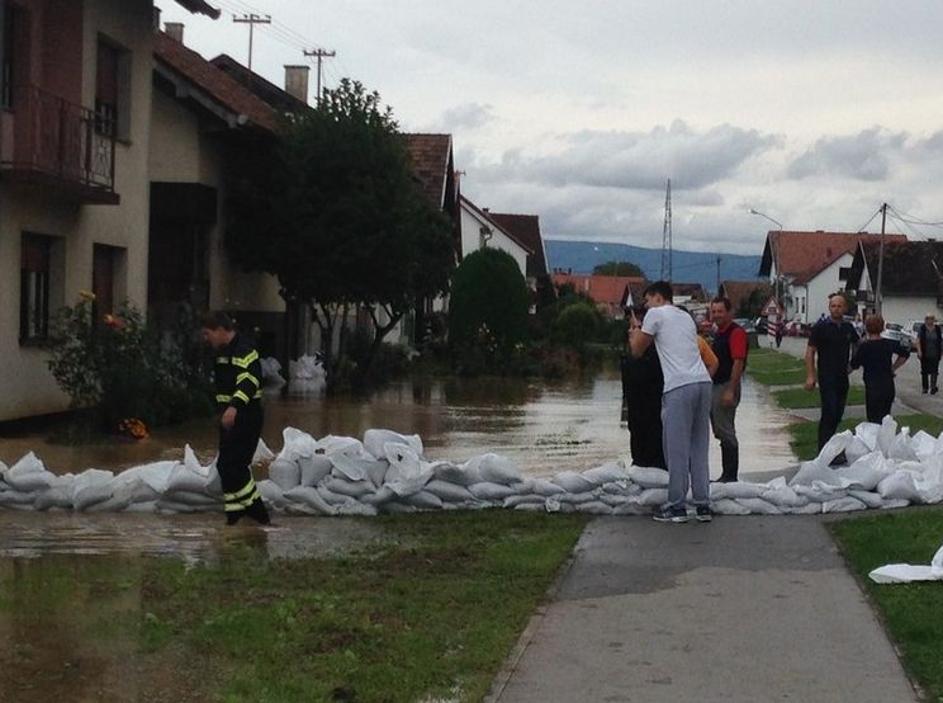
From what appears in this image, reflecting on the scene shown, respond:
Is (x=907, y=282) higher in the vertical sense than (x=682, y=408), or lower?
higher

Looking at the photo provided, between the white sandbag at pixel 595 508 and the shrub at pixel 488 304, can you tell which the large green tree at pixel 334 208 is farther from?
the white sandbag at pixel 595 508

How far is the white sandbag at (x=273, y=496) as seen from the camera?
1193 centimetres

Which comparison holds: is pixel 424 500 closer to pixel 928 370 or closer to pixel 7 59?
pixel 7 59

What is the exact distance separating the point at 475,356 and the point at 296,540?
2806cm

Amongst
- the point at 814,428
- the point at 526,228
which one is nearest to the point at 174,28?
the point at 814,428

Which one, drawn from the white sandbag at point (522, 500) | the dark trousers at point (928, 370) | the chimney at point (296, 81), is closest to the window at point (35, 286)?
the white sandbag at point (522, 500)

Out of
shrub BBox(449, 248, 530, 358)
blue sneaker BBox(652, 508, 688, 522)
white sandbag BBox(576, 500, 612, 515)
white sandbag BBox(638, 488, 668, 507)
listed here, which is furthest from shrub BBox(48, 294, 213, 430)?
shrub BBox(449, 248, 530, 358)

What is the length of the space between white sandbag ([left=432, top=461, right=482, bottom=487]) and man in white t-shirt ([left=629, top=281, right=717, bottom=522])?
57.6 inches

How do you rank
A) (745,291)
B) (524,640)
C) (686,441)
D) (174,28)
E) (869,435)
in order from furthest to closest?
(745,291) → (174,28) → (869,435) → (686,441) → (524,640)

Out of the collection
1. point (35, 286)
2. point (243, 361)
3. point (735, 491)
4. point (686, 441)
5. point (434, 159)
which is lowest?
point (735, 491)

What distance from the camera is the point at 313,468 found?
12.0 m

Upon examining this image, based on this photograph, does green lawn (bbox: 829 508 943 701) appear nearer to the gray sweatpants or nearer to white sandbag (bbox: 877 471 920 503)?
white sandbag (bbox: 877 471 920 503)

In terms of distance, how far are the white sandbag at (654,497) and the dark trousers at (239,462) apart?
2.84m

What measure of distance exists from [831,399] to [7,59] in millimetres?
10370
